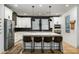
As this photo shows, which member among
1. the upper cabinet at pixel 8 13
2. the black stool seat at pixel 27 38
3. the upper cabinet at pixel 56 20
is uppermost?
the upper cabinet at pixel 8 13

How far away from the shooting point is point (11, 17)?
6055mm

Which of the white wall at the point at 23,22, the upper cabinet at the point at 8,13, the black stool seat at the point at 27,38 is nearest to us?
the black stool seat at the point at 27,38

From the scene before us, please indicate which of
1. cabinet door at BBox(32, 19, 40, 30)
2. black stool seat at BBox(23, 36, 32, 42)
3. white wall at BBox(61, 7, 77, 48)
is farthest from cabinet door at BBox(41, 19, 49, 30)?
black stool seat at BBox(23, 36, 32, 42)

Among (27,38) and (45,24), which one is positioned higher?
(45,24)

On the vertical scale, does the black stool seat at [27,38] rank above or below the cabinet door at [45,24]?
below

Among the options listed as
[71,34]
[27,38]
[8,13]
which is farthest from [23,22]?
[71,34]

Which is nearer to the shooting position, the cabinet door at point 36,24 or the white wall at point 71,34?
the cabinet door at point 36,24

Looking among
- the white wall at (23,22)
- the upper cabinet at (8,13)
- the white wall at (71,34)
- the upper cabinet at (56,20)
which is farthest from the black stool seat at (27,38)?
the white wall at (71,34)

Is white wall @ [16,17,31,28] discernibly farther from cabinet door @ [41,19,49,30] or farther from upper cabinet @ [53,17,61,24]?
upper cabinet @ [53,17,61,24]

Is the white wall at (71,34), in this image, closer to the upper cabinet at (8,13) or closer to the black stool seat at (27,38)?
the black stool seat at (27,38)

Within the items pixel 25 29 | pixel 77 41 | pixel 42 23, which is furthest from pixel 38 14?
pixel 77 41

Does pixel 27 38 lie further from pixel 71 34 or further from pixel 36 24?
pixel 71 34
